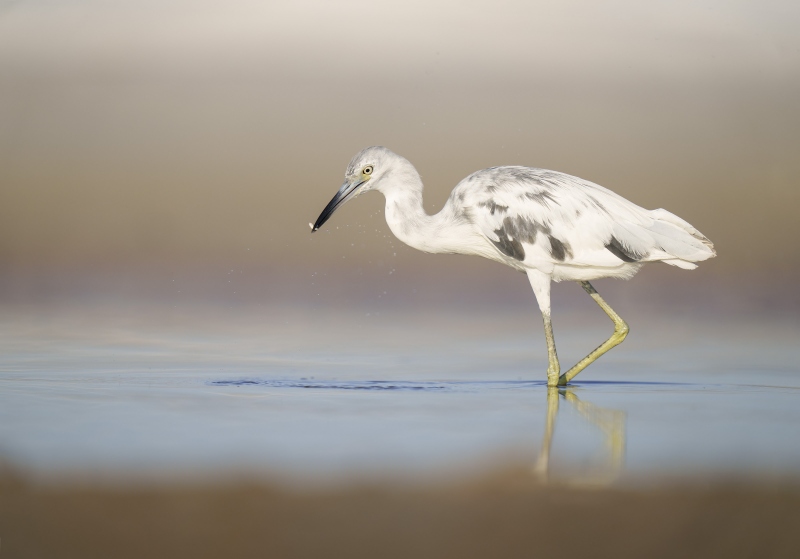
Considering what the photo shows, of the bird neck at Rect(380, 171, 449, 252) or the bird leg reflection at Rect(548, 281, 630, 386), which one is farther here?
the bird neck at Rect(380, 171, 449, 252)

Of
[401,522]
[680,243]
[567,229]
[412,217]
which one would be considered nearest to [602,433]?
[401,522]

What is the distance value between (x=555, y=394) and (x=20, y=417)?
13.9 feet

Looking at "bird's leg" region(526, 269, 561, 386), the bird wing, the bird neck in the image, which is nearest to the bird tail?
the bird wing

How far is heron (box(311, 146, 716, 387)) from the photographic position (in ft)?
33.8

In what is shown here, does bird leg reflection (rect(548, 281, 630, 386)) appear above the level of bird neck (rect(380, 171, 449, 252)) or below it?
below

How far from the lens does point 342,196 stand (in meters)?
11.0

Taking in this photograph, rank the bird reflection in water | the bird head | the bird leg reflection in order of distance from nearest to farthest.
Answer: the bird reflection in water → the bird leg reflection → the bird head

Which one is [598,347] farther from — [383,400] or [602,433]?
[602,433]

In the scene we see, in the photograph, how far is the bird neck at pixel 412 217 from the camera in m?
10.7

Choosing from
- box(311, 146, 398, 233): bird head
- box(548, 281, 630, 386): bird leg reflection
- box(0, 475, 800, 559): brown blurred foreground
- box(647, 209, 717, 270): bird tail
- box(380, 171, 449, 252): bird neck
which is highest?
box(311, 146, 398, 233): bird head

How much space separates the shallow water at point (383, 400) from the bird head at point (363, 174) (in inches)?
61.0

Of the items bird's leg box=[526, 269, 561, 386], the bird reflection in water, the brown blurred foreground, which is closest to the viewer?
the brown blurred foreground

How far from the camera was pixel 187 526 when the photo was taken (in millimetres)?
5730

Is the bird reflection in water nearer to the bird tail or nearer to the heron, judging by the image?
the heron
